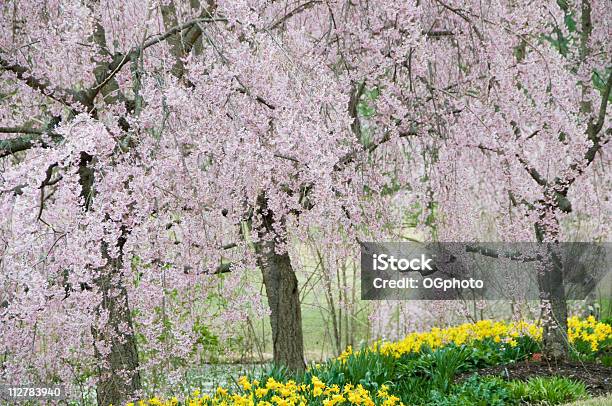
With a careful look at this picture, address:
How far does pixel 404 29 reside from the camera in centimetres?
462

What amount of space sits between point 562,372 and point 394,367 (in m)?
1.41

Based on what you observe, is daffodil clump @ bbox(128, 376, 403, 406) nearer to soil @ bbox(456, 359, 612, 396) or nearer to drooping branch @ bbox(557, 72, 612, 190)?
soil @ bbox(456, 359, 612, 396)

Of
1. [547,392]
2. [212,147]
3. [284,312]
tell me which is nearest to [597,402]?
[547,392]

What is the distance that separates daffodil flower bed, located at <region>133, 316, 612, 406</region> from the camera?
4.21 metres

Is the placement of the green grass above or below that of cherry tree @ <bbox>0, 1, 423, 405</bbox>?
below

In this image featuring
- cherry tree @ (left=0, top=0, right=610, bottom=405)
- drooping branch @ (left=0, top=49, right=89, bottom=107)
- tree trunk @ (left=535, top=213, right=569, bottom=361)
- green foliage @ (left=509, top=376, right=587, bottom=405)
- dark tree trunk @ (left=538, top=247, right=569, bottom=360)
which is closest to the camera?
cherry tree @ (left=0, top=0, right=610, bottom=405)

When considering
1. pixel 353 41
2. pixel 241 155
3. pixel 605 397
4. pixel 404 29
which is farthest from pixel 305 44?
pixel 605 397

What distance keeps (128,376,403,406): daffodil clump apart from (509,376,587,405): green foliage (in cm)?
114

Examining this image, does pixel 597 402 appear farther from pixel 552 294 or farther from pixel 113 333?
pixel 113 333

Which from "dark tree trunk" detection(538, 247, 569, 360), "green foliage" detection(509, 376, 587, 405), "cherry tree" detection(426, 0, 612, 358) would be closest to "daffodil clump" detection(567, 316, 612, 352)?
"dark tree trunk" detection(538, 247, 569, 360)

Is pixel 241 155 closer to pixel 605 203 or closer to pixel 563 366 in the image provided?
pixel 563 366

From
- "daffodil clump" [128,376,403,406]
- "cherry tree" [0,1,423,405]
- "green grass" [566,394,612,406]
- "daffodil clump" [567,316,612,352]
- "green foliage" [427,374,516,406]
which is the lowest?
"green grass" [566,394,612,406]

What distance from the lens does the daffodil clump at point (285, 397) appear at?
4.04 m

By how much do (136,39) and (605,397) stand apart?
12.7 ft
